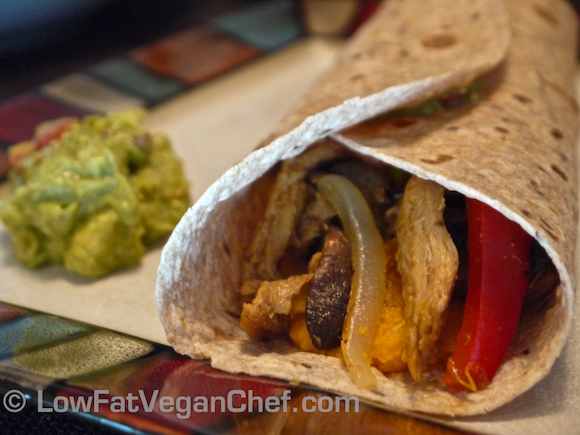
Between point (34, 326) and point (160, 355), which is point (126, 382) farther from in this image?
point (34, 326)

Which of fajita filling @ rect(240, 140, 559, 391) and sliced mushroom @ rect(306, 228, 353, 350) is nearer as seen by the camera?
fajita filling @ rect(240, 140, 559, 391)

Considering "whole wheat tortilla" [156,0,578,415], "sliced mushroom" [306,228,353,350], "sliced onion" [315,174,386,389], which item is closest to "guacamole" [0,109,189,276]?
"whole wheat tortilla" [156,0,578,415]
